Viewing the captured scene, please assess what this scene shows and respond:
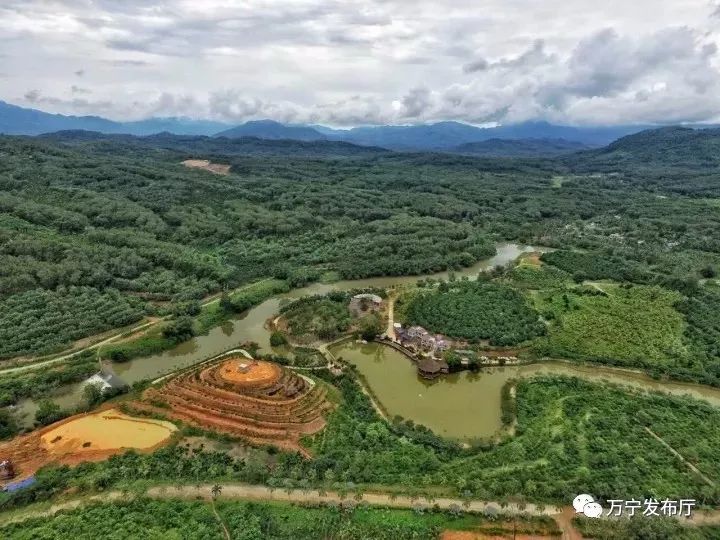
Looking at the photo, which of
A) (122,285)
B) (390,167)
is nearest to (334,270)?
(122,285)

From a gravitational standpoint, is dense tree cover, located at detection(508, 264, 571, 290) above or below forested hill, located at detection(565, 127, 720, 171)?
below

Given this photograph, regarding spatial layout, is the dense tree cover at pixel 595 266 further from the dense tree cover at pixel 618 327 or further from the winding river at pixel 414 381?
the winding river at pixel 414 381

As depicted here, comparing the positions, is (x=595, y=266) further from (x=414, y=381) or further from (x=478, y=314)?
(x=414, y=381)

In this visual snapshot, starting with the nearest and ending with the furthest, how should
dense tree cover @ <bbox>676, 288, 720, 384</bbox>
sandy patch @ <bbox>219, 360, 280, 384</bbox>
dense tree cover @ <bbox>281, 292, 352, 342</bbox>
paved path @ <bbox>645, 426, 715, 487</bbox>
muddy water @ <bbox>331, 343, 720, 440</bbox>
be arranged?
paved path @ <bbox>645, 426, 715, 487</bbox>
muddy water @ <bbox>331, 343, 720, 440</bbox>
sandy patch @ <bbox>219, 360, 280, 384</bbox>
dense tree cover @ <bbox>676, 288, 720, 384</bbox>
dense tree cover @ <bbox>281, 292, 352, 342</bbox>

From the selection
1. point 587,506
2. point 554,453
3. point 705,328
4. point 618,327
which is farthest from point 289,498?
point 705,328

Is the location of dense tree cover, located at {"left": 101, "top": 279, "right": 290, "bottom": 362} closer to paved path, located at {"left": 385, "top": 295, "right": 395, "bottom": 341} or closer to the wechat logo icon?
paved path, located at {"left": 385, "top": 295, "right": 395, "bottom": 341}

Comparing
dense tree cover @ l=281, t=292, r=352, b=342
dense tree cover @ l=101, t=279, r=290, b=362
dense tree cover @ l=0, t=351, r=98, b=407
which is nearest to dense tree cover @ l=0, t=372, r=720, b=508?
dense tree cover @ l=0, t=351, r=98, b=407

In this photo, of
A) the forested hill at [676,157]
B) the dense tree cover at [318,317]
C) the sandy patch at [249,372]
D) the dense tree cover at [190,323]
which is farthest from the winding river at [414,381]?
the forested hill at [676,157]
